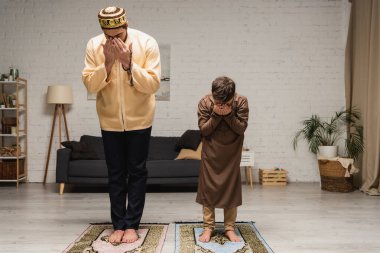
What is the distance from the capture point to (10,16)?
20.3ft

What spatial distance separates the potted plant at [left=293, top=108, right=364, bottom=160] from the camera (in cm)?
559

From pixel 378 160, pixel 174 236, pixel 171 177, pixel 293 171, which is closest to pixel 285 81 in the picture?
pixel 293 171

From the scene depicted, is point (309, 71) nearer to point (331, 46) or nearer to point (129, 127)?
point (331, 46)

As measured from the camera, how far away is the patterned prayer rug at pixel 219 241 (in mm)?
2676

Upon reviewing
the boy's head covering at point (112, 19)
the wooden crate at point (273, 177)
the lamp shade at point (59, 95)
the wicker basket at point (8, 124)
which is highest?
the boy's head covering at point (112, 19)

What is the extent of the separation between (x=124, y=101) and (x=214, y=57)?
12.3 feet

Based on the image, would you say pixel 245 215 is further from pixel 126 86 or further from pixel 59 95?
pixel 59 95

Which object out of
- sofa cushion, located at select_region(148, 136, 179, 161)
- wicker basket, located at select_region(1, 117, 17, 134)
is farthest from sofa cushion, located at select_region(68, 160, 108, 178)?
wicker basket, located at select_region(1, 117, 17, 134)

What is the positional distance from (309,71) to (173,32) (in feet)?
6.96

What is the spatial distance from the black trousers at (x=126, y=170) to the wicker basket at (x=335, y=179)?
327 cm

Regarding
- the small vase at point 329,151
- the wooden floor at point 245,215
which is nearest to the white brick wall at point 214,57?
the small vase at point 329,151

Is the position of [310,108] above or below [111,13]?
below

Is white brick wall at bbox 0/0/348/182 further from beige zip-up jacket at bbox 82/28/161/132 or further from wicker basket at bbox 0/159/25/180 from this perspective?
beige zip-up jacket at bbox 82/28/161/132

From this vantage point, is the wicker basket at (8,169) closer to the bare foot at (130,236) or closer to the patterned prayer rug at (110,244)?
the patterned prayer rug at (110,244)
